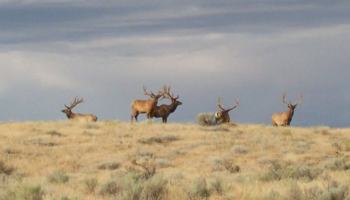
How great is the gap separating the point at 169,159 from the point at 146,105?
15146mm

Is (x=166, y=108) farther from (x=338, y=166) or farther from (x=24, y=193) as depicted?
(x=24, y=193)

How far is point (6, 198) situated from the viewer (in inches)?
503

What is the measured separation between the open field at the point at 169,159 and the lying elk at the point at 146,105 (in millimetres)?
4069

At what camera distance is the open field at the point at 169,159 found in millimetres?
14773

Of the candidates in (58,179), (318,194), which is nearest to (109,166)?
(58,179)

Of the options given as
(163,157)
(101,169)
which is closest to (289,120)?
(163,157)

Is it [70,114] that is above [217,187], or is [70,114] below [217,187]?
above

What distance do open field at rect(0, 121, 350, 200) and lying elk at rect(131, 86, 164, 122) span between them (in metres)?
4.07

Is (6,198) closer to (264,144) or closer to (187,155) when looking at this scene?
(187,155)

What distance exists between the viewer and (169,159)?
29.4 metres

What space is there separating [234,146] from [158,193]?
18.0 m

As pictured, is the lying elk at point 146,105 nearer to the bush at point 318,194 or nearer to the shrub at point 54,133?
the shrub at point 54,133

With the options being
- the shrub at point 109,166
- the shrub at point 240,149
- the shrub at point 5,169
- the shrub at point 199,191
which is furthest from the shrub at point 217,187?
the shrub at point 240,149

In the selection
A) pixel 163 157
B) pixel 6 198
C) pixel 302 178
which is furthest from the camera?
pixel 163 157
